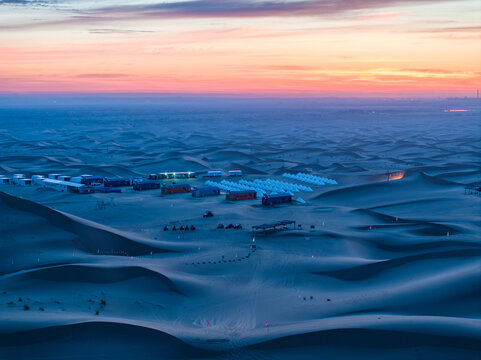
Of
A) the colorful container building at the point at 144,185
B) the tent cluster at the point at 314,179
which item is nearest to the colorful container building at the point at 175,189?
the colorful container building at the point at 144,185

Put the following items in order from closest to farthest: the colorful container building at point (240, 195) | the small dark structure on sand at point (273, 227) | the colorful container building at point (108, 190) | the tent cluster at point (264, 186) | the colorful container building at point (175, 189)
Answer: the small dark structure on sand at point (273, 227)
the colorful container building at point (240, 195)
the colorful container building at point (175, 189)
the colorful container building at point (108, 190)
the tent cluster at point (264, 186)

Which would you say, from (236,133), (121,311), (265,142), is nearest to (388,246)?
(121,311)

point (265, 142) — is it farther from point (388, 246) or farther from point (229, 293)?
point (229, 293)

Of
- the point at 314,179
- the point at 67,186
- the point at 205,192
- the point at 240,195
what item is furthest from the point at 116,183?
the point at 314,179

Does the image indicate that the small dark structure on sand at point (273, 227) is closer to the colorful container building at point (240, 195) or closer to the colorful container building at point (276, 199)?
the colorful container building at point (276, 199)

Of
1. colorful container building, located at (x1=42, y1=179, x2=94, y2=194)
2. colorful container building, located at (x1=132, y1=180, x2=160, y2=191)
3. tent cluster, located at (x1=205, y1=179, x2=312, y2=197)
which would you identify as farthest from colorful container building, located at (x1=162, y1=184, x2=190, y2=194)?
colorful container building, located at (x1=42, y1=179, x2=94, y2=194)

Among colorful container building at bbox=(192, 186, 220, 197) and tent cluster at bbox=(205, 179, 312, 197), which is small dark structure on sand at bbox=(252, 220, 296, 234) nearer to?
colorful container building at bbox=(192, 186, 220, 197)

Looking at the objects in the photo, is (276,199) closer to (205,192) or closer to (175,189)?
(205,192)

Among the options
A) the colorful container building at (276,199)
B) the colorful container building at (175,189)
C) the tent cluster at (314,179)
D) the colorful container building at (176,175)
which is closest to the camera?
the colorful container building at (276,199)
